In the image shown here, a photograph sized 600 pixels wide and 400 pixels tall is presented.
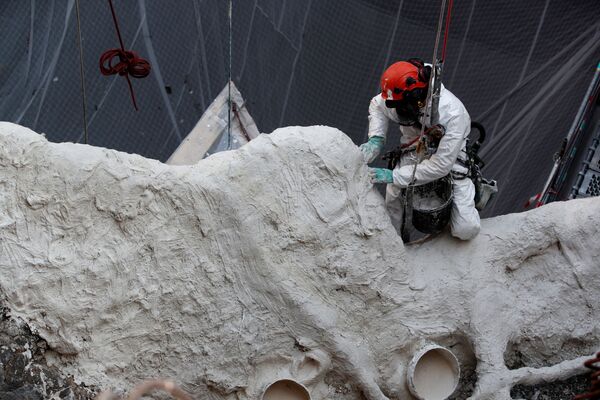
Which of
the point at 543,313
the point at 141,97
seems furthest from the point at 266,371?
the point at 141,97

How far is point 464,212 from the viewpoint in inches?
190

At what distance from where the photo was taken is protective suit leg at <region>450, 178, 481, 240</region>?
483cm

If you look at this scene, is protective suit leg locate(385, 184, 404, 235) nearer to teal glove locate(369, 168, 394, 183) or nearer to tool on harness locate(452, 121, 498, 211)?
teal glove locate(369, 168, 394, 183)

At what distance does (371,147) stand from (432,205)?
406mm

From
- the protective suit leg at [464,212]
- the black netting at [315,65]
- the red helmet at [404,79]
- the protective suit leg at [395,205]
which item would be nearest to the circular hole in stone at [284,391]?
the protective suit leg at [395,205]

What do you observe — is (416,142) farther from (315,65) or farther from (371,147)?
(315,65)

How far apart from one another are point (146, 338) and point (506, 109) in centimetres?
341

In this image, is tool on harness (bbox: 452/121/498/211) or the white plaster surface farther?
tool on harness (bbox: 452/121/498/211)

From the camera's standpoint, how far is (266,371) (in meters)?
4.64

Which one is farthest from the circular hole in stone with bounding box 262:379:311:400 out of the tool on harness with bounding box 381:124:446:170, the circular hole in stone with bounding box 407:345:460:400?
the tool on harness with bounding box 381:124:446:170

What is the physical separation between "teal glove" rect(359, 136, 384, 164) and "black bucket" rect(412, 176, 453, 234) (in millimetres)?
265

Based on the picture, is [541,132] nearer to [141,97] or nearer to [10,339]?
[141,97]

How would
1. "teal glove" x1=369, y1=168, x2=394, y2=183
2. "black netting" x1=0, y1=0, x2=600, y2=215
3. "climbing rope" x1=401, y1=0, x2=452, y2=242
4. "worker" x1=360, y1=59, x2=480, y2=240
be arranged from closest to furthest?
"climbing rope" x1=401, y1=0, x2=452, y2=242
"worker" x1=360, y1=59, x2=480, y2=240
"teal glove" x1=369, y1=168, x2=394, y2=183
"black netting" x1=0, y1=0, x2=600, y2=215

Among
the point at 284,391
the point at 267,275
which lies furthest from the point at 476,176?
the point at 284,391
